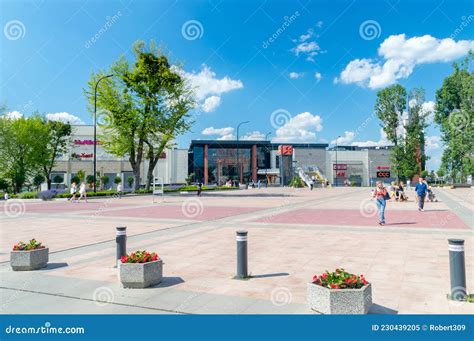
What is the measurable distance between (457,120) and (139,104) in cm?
4163

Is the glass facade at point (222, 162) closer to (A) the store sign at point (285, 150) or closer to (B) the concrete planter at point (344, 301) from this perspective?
(A) the store sign at point (285, 150)

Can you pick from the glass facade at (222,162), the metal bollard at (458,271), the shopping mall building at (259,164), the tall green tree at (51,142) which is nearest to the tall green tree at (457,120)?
the shopping mall building at (259,164)

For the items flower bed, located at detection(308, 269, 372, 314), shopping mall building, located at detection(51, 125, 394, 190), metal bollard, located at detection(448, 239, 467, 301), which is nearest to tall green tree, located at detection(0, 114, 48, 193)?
shopping mall building, located at detection(51, 125, 394, 190)

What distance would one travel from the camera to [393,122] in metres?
52.6

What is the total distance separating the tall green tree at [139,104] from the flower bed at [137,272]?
1300 inches

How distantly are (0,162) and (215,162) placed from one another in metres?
53.7

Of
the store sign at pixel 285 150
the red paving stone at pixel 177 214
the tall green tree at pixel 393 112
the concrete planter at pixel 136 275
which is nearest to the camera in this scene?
the concrete planter at pixel 136 275

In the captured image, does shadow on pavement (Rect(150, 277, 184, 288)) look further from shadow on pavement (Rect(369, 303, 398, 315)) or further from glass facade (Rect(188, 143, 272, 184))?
glass facade (Rect(188, 143, 272, 184))

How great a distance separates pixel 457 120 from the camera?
46938 millimetres

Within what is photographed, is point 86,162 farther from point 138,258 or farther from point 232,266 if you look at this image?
point 138,258

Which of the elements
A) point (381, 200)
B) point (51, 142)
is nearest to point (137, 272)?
point (381, 200)

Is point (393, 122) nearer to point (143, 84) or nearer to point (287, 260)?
point (143, 84)

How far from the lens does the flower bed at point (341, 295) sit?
479cm

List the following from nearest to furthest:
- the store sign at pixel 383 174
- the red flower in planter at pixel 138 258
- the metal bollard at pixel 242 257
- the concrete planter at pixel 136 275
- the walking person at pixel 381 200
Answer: the concrete planter at pixel 136 275 < the red flower in planter at pixel 138 258 < the metal bollard at pixel 242 257 < the walking person at pixel 381 200 < the store sign at pixel 383 174
